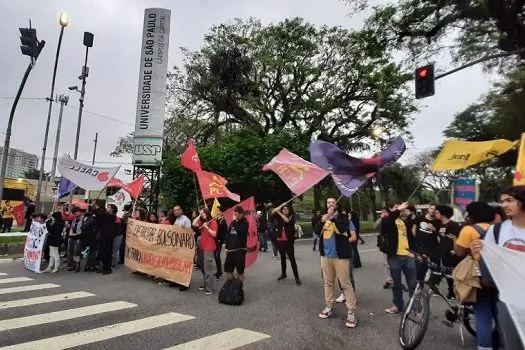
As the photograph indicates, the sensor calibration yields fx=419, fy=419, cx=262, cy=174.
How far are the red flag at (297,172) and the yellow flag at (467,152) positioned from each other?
196cm

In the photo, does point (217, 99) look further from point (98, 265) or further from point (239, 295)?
point (239, 295)

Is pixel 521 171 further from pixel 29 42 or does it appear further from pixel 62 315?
pixel 29 42

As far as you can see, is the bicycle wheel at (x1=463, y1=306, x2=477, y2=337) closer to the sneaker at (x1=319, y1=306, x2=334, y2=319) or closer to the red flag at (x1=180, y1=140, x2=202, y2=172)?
the sneaker at (x1=319, y1=306, x2=334, y2=319)

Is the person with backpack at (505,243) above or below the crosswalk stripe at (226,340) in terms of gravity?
above

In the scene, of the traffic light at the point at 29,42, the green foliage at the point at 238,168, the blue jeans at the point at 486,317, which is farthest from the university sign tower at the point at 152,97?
the blue jeans at the point at 486,317

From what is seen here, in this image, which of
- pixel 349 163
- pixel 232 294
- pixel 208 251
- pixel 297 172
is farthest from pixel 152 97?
pixel 349 163

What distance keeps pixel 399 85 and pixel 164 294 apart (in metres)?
22.4

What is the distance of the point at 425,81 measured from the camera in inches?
419

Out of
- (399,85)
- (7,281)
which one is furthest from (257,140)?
(7,281)

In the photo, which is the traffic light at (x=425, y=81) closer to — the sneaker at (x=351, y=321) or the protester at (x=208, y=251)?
the protester at (x=208, y=251)

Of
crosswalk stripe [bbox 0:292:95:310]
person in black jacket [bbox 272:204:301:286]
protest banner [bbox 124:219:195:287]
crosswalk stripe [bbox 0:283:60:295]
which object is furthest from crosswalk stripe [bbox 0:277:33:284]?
person in black jacket [bbox 272:204:301:286]

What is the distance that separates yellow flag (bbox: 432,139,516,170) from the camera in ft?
20.3

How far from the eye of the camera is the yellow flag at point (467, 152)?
20.3ft

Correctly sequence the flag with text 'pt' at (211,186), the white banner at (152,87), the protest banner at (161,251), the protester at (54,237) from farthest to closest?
the white banner at (152,87)
the protester at (54,237)
the flag with text 'pt' at (211,186)
the protest banner at (161,251)
